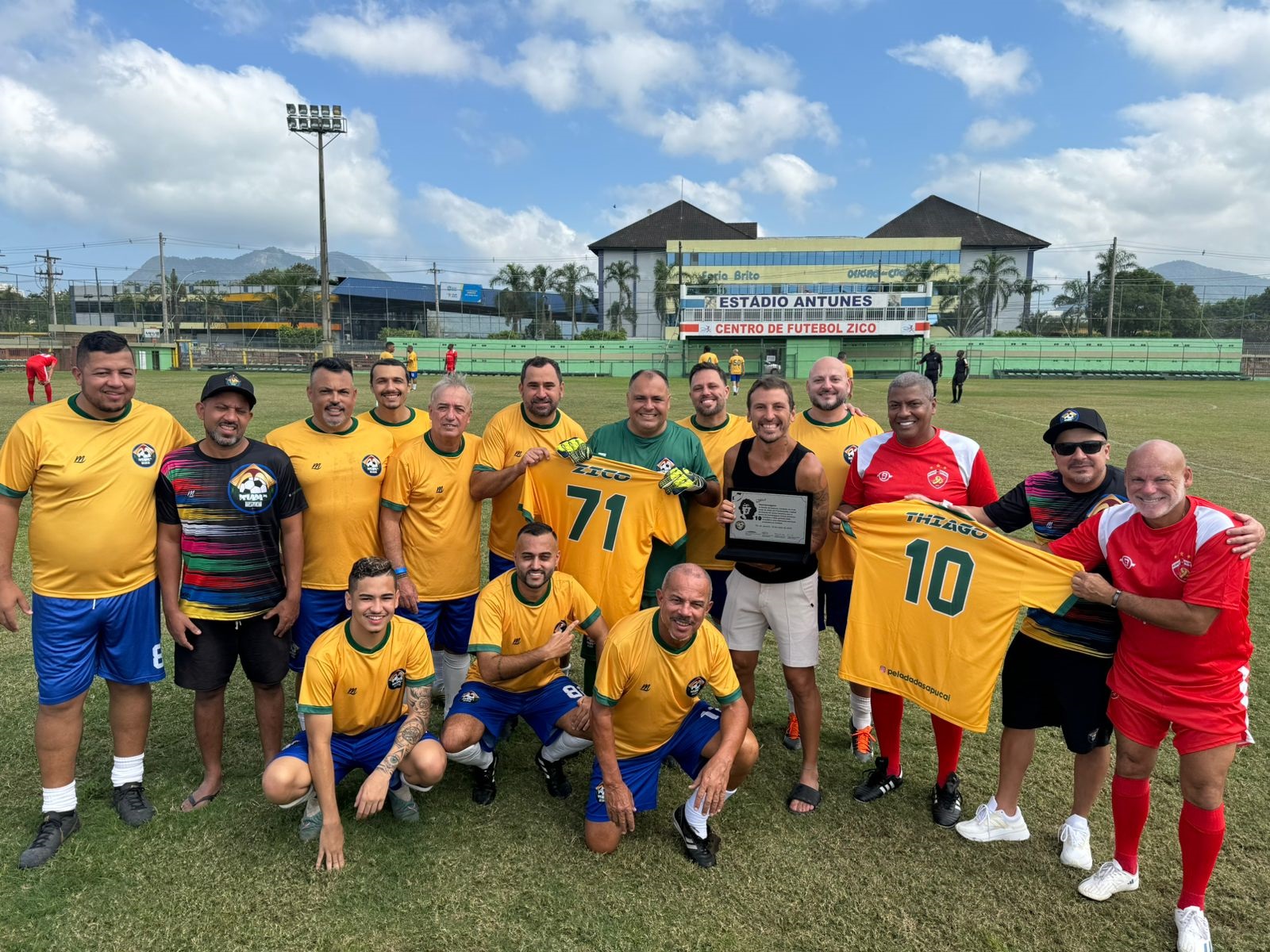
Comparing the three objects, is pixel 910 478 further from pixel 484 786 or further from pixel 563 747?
pixel 484 786

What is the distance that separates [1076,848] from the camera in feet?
12.1

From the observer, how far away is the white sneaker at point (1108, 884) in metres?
3.45

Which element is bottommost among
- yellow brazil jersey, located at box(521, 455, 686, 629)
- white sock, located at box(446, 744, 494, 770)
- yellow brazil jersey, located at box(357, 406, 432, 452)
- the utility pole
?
white sock, located at box(446, 744, 494, 770)

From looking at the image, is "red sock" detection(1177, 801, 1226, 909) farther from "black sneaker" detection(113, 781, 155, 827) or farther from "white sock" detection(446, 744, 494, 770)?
"black sneaker" detection(113, 781, 155, 827)

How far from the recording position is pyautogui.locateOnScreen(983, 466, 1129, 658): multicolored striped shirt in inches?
140

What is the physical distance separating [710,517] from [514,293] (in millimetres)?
83889

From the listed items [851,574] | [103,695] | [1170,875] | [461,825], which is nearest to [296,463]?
[461,825]

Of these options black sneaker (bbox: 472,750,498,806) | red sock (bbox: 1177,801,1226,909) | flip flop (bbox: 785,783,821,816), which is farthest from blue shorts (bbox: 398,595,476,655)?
red sock (bbox: 1177,801,1226,909)

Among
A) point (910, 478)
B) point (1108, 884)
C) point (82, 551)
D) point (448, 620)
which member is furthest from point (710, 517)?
point (82, 551)

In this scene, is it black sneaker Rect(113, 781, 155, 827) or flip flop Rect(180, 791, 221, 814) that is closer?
black sneaker Rect(113, 781, 155, 827)

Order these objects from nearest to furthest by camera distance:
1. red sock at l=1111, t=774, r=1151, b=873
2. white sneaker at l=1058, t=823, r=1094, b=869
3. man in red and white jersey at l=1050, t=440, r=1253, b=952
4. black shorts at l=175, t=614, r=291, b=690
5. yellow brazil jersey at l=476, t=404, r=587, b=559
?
man in red and white jersey at l=1050, t=440, r=1253, b=952
red sock at l=1111, t=774, r=1151, b=873
white sneaker at l=1058, t=823, r=1094, b=869
black shorts at l=175, t=614, r=291, b=690
yellow brazil jersey at l=476, t=404, r=587, b=559

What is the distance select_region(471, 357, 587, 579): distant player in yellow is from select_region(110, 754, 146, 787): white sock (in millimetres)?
2143

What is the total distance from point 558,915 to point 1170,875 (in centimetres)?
291

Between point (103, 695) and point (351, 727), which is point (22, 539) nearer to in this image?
point (103, 695)
